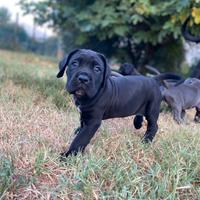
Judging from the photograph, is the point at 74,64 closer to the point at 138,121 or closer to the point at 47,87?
the point at 138,121

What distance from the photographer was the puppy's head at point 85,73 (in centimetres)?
360

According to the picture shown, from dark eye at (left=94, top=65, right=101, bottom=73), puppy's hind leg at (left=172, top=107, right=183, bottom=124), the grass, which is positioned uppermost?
dark eye at (left=94, top=65, right=101, bottom=73)

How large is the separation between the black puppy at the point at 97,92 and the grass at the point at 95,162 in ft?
0.74

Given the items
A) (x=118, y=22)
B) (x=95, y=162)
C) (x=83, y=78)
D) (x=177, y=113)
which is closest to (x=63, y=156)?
(x=95, y=162)

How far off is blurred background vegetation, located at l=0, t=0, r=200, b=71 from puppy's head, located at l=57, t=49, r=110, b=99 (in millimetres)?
3939

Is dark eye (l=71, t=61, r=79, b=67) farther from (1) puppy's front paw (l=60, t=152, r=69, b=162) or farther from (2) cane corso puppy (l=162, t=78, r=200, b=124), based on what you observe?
(2) cane corso puppy (l=162, t=78, r=200, b=124)

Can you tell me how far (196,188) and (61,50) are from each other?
16.2m

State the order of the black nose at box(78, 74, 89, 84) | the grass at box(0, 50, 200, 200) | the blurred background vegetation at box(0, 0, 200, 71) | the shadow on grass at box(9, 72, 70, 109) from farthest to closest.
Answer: the blurred background vegetation at box(0, 0, 200, 71), the shadow on grass at box(9, 72, 70, 109), the black nose at box(78, 74, 89, 84), the grass at box(0, 50, 200, 200)

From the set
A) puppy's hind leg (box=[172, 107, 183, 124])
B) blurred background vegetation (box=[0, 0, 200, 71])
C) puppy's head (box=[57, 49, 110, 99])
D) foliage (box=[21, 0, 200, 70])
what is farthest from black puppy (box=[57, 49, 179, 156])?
blurred background vegetation (box=[0, 0, 200, 71])

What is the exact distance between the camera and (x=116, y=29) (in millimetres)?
11680

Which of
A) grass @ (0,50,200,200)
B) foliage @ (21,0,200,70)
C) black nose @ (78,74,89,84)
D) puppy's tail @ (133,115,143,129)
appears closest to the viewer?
grass @ (0,50,200,200)

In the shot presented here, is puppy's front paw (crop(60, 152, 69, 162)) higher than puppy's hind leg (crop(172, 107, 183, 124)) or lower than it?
higher

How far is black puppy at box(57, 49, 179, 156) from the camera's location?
144 inches

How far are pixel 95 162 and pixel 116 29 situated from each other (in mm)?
8389
